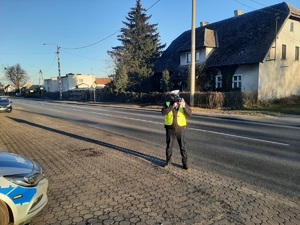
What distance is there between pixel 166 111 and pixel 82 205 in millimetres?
2764

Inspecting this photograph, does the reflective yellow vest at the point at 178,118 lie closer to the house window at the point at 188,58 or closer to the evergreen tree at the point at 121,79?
the house window at the point at 188,58

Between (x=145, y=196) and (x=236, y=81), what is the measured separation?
27245 millimetres

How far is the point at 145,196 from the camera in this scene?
459cm

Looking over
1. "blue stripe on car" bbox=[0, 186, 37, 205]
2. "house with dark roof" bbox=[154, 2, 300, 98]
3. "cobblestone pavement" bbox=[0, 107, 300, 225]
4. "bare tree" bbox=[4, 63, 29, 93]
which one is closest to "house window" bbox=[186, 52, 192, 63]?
"house with dark roof" bbox=[154, 2, 300, 98]

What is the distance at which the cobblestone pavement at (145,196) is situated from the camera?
387 centimetres

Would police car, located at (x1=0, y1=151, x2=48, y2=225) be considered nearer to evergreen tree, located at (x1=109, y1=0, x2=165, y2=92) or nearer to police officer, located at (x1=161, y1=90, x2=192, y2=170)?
police officer, located at (x1=161, y1=90, x2=192, y2=170)

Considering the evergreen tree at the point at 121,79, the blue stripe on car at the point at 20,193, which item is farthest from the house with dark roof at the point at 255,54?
the blue stripe on car at the point at 20,193

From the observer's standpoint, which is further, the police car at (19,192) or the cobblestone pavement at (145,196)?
the cobblestone pavement at (145,196)

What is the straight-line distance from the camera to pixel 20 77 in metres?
116

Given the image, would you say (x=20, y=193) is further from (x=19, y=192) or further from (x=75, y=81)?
(x=75, y=81)

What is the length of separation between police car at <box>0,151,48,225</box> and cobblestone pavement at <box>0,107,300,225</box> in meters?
0.49

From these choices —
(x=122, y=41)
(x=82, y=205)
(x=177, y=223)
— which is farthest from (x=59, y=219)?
(x=122, y=41)

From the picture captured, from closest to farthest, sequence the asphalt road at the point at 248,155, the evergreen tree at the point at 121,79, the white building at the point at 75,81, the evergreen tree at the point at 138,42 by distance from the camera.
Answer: the asphalt road at the point at 248,155 < the evergreen tree at the point at 121,79 < the evergreen tree at the point at 138,42 < the white building at the point at 75,81

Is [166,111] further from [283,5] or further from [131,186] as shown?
[283,5]
